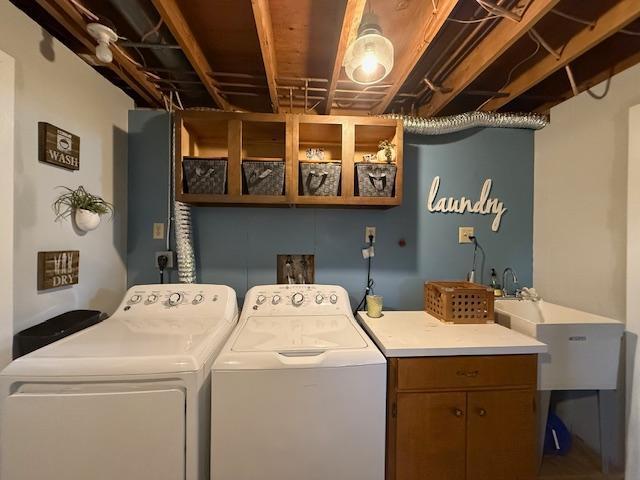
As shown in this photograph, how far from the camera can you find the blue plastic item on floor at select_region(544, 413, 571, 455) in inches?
70.7

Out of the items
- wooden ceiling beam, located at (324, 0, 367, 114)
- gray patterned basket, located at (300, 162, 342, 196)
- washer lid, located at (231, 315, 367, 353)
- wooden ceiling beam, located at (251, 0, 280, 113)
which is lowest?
washer lid, located at (231, 315, 367, 353)

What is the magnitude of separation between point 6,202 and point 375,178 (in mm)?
1773

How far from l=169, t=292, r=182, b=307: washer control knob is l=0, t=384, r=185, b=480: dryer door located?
63 cm

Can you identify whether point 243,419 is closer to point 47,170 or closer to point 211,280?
point 211,280

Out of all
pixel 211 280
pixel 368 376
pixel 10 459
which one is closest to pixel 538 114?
pixel 368 376

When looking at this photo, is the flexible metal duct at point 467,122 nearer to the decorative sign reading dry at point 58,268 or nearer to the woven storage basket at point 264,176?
the woven storage basket at point 264,176

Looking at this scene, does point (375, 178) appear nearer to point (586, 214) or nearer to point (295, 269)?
point (295, 269)

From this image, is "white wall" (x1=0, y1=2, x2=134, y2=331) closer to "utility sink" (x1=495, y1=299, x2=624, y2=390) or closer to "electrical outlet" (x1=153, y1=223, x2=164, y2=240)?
"electrical outlet" (x1=153, y1=223, x2=164, y2=240)

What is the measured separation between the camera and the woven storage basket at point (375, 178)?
1760 mm

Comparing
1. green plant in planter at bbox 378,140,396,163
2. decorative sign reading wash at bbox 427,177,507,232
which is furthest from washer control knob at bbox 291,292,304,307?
decorative sign reading wash at bbox 427,177,507,232

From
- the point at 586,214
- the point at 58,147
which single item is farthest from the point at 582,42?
the point at 58,147

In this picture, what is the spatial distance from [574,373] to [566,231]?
0.91 m

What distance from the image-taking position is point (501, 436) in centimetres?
131

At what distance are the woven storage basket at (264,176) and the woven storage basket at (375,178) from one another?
0.49 metres
